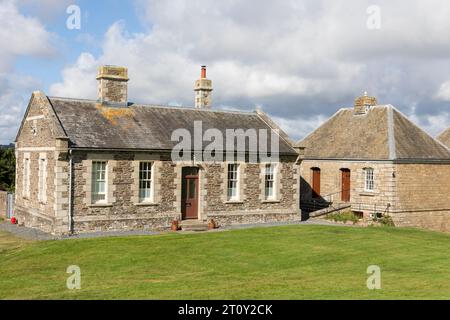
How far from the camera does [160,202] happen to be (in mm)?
26906

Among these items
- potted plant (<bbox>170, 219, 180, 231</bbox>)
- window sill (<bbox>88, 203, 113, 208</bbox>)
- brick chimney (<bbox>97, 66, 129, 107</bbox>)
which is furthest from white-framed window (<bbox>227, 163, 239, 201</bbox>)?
window sill (<bbox>88, 203, 113, 208</bbox>)

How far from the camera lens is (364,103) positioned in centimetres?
3841

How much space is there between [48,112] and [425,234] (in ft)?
62.4

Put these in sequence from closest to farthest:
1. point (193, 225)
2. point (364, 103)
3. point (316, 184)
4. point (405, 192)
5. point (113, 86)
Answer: point (193, 225) < point (113, 86) < point (405, 192) < point (364, 103) < point (316, 184)

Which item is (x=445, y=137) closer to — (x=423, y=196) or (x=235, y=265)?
(x=423, y=196)

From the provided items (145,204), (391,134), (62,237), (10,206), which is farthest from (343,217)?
(10,206)

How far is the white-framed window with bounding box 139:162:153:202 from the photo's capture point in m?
26.5

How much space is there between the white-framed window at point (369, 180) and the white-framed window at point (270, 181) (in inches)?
292

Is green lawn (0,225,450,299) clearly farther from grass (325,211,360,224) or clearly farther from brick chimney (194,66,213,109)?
brick chimney (194,66,213,109)

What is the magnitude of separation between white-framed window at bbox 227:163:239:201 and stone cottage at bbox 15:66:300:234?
54mm

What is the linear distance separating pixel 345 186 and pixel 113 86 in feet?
54.8

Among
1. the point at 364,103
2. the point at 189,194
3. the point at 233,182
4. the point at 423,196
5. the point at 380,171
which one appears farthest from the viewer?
the point at 364,103

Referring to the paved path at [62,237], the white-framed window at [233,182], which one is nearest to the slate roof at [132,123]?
the white-framed window at [233,182]

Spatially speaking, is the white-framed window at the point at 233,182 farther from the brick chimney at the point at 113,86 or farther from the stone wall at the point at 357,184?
the stone wall at the point at 357,184
